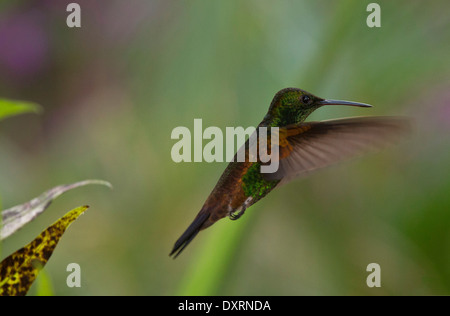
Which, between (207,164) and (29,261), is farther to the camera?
(207,164)

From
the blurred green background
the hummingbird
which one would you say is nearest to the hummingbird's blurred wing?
the hummingbird

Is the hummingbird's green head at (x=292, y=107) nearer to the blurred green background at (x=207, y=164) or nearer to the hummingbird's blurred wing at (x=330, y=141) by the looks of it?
the hummingbird's blurred wing at (x=330, y=141)

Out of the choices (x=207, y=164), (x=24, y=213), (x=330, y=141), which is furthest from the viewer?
(x=207, y=164)

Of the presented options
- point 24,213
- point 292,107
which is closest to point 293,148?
point 292,107

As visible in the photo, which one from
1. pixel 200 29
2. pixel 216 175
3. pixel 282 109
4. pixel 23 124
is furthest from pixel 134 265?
pixel 282 109

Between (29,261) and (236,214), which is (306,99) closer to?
(236,214)

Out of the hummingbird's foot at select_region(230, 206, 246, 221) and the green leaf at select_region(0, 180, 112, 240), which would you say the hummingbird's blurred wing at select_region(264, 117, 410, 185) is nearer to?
the hummingbird's foot at select_region(230, 206, 246, 221)
